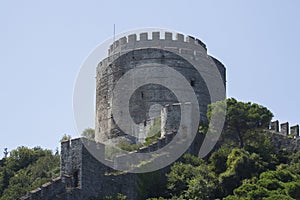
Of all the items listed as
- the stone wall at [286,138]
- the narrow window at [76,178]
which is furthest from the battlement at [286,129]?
the narrow window at [76,178]

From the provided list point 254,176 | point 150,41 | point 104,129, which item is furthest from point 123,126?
point 254,176

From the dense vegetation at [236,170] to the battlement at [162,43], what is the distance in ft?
21.4

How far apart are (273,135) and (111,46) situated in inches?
416

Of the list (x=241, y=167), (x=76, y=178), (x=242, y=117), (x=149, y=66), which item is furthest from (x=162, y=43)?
(x=76, y=178)

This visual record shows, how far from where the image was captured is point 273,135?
123 feet

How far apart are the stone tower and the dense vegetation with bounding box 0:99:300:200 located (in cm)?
398

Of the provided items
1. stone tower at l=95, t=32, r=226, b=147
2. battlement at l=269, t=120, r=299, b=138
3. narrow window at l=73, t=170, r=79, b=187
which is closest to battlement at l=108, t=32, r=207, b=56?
stone tower at l=95, t=32, r=226, b=147

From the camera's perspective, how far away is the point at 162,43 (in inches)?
1683

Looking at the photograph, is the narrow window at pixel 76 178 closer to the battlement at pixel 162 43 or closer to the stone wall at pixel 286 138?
the stone wall at pixel 286 138

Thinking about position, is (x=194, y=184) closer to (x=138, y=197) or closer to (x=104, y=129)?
(x=138, y=197)

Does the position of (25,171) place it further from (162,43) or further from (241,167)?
(241,167)

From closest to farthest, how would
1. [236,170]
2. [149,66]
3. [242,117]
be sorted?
[236,170] → [242,117] → [149,66]

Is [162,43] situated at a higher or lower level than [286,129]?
higher

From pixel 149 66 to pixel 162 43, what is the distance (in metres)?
1.63
